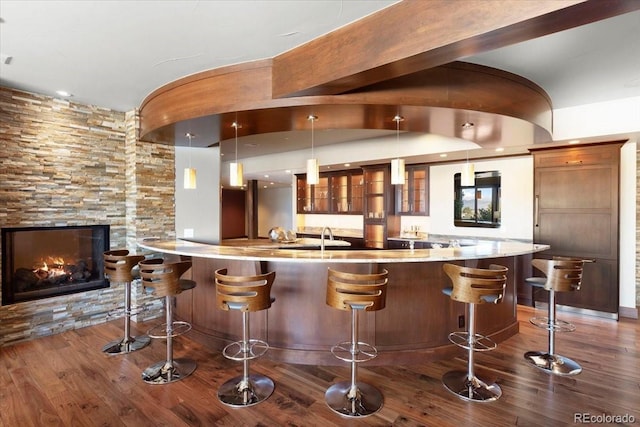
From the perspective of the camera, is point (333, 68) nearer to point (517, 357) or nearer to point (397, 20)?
point (397, 20)

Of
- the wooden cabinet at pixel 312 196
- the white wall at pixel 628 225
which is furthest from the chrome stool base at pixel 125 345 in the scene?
the white wall at pixel 628 225

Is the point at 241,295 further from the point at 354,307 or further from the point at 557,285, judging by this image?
the point at 557,285

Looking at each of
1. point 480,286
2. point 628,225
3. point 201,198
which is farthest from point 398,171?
point 628,225

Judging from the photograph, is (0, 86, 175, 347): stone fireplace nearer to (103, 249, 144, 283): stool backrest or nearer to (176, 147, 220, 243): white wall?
(176, 147, 220, 243): white wall

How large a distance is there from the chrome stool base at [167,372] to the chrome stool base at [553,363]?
3178mm

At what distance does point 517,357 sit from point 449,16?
312cm

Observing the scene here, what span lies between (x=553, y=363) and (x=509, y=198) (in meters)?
2.91

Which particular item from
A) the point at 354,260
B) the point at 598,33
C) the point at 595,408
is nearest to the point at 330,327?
the point at 354,260

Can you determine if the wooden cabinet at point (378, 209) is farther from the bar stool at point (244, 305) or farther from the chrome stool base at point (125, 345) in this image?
the chrome stool base at point (125, 345)

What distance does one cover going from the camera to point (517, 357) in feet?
10.5

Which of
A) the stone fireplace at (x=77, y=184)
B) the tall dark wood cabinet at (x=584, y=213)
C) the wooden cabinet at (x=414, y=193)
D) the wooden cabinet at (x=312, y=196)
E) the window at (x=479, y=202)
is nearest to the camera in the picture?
the stone fireplace at (x=77, y=184)

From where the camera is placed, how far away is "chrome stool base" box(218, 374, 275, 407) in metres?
2.46

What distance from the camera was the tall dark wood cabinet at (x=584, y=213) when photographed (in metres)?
4.31

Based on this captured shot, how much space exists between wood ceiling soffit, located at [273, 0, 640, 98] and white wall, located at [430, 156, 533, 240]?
3802mm
